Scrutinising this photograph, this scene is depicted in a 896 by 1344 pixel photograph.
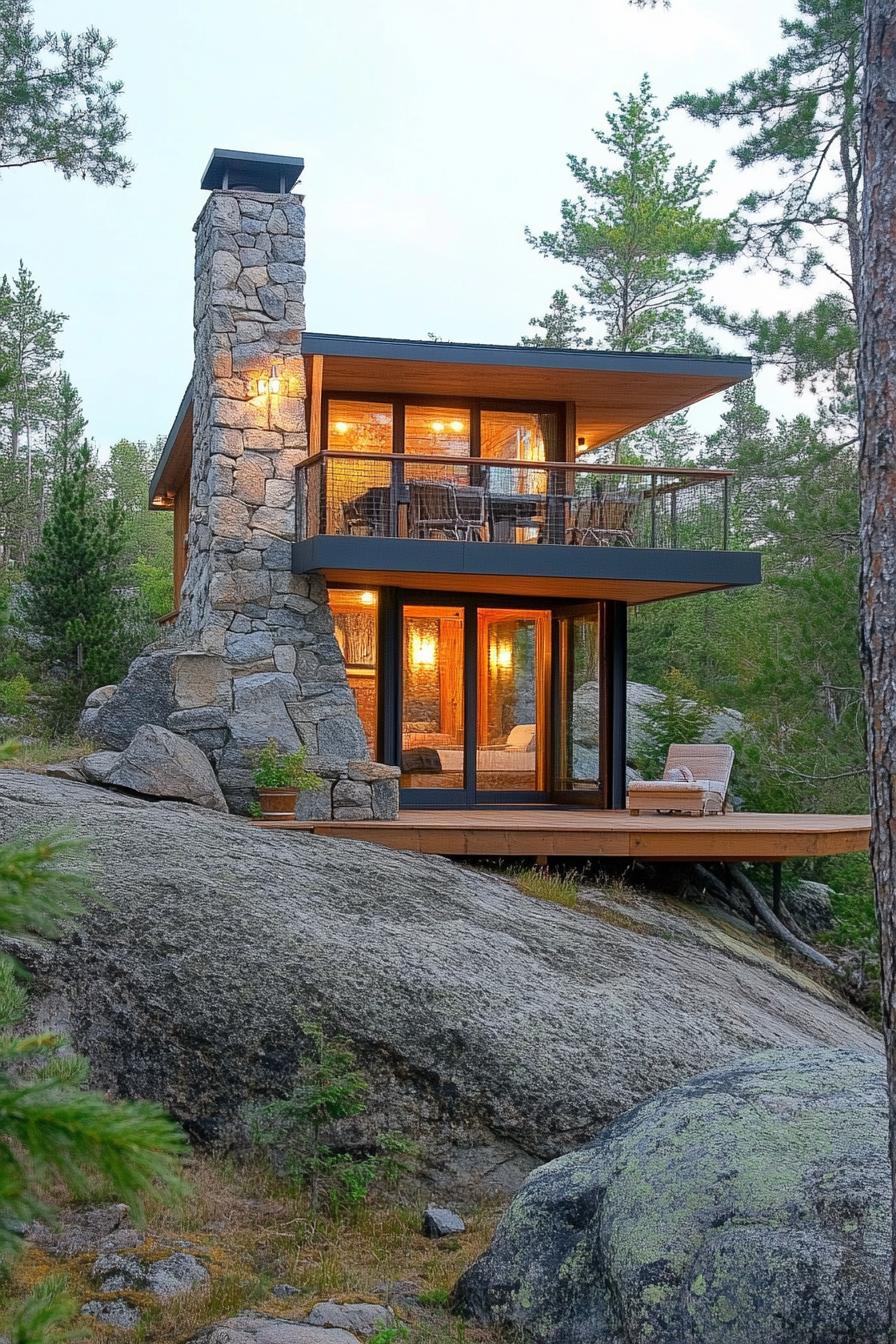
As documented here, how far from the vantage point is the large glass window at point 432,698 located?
14.3 metres

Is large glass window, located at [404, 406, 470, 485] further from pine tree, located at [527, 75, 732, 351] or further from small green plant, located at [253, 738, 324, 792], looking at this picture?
pine tree, located at [527, 75, 732, 351]

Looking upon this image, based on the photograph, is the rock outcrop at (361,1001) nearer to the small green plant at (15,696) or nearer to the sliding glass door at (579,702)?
the sliding glass door at (579,702)

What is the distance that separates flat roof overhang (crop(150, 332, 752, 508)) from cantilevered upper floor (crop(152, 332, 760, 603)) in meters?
0.02

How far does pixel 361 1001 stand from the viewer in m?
6.95

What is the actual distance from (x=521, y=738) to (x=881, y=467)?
1108cm

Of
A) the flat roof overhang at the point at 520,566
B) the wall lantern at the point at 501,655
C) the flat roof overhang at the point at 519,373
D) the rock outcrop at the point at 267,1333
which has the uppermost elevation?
the flat roof overhang at the point at 519,373

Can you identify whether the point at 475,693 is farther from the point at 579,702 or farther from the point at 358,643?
the point at 358,643

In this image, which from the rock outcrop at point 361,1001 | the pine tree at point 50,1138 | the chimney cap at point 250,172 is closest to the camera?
the pine tree at point 50,1138

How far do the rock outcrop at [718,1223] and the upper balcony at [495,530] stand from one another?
7.66m

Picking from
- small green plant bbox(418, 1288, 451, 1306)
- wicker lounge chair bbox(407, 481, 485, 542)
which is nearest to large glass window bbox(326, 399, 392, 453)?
wicker lounge chair bbox(407, 481, 485, 542)

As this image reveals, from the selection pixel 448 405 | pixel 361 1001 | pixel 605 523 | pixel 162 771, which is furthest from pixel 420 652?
pixel 361 1001

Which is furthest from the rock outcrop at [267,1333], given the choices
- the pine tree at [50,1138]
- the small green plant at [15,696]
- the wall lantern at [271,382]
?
the small green plant at [15,696]

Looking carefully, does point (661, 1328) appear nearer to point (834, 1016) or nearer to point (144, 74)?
point (834, 1016)

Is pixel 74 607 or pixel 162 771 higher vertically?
pixel 74 607
